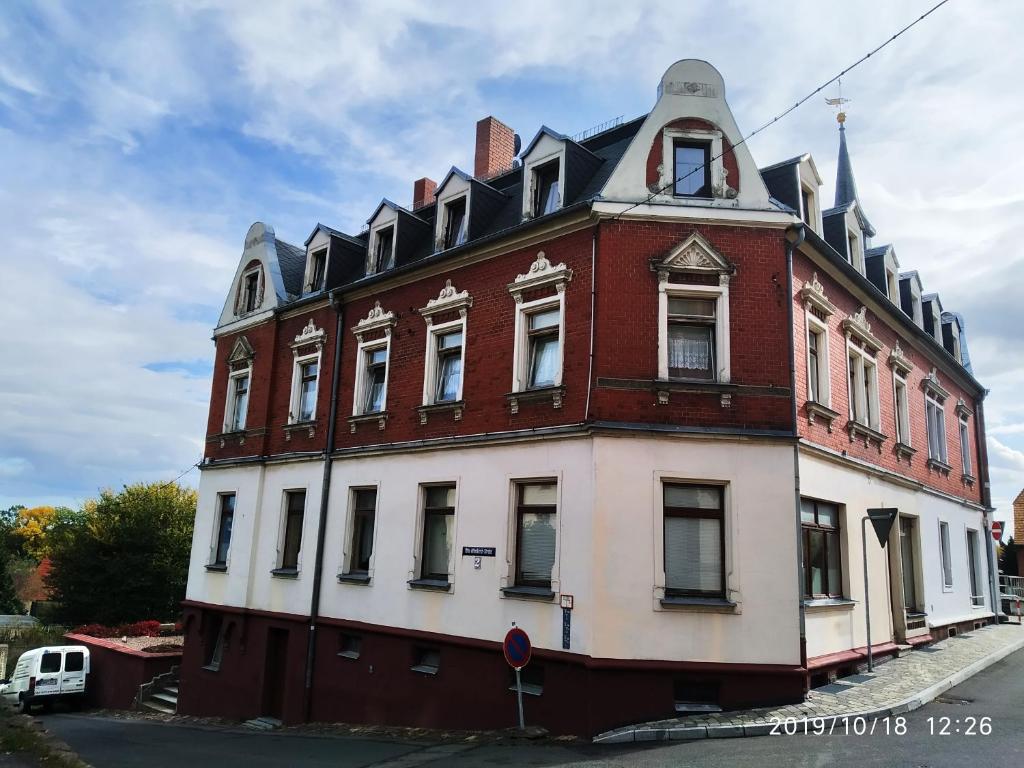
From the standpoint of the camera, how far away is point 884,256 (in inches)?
756

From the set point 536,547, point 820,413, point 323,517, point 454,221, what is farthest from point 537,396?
point 323,517

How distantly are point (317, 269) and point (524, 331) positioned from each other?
29.4ft

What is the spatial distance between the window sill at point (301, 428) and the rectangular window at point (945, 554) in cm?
1670

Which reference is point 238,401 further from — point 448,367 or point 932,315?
point 932,315

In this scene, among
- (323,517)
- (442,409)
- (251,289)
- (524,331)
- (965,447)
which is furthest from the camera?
(965,447)

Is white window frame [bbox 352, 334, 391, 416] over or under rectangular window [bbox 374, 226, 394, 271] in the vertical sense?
under

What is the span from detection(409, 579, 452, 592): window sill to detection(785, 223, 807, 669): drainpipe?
6.18 metres

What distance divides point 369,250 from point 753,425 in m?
10.7

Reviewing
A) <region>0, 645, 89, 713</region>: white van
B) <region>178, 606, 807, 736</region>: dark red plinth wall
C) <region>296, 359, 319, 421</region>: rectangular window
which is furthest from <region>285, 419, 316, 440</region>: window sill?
<region>0, 645, 89, 713</region>: white van

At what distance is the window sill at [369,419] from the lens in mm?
16828

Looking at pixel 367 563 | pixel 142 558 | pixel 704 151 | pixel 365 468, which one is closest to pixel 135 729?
pixel 367 563

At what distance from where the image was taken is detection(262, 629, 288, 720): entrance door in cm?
1802

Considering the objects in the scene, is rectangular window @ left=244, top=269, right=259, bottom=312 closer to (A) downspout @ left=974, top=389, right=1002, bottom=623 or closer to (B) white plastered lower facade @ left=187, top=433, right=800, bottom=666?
(B) white plastered lower facade @ left=187, top=433, right=800, bottom=666

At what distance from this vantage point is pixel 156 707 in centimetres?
2216
